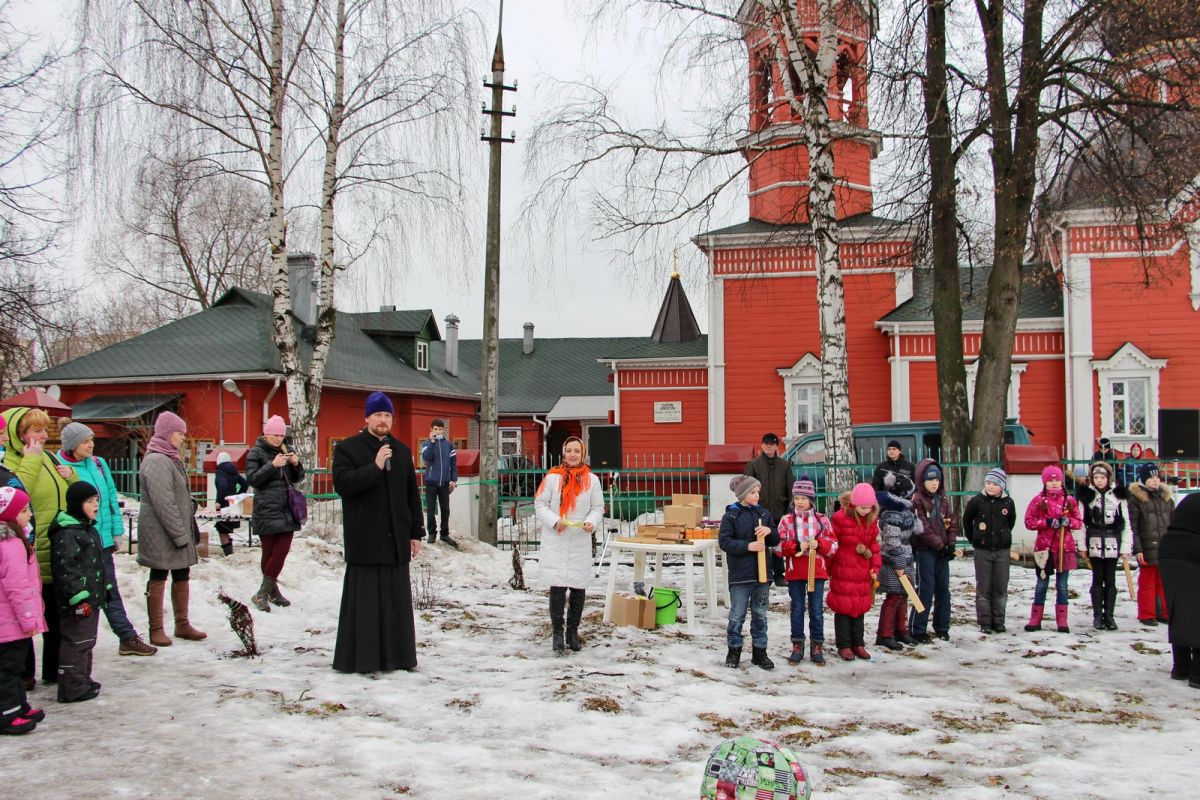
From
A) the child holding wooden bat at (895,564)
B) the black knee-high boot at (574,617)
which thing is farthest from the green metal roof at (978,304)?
the black knee-high boot at (574,617)

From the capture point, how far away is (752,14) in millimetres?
12953

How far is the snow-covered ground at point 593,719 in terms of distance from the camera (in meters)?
4.26

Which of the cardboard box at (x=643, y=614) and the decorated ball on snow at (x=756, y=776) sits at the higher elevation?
the decorated ball on snow at (x=756, y=776)

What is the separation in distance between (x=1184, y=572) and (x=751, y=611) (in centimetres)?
304

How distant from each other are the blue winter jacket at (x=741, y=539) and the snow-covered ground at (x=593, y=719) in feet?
2.40

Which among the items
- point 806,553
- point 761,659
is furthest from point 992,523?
point 761,659

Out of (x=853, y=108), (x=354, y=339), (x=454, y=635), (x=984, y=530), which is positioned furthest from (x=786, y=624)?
(x=354, y=339)

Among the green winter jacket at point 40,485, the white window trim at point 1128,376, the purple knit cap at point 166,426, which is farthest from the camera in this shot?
the white window trim at point 1128,376

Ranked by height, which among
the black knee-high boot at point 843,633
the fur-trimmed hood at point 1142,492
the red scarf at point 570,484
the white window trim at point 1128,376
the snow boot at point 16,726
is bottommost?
the black knee-high boot at point 843,633

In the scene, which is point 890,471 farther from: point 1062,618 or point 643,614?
point 643,614

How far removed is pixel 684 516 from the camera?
8.67 m

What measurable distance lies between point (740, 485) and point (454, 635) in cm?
276

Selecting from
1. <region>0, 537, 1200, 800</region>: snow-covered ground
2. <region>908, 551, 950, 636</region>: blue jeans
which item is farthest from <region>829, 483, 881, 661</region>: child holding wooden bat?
<region>908, 551, 950, 636</region>: blue jeans

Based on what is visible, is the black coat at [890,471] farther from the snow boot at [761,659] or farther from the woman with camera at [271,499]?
the woman with camera at [271,499]
